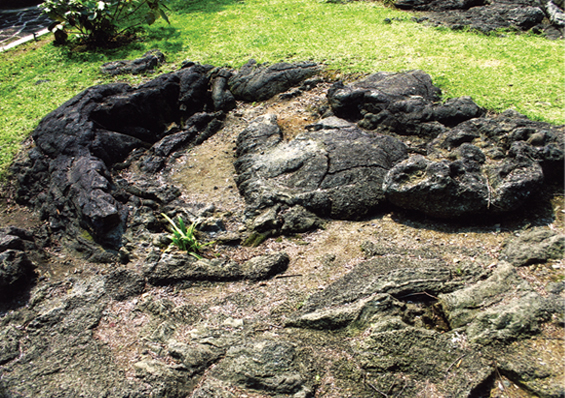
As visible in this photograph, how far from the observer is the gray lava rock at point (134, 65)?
9188mm

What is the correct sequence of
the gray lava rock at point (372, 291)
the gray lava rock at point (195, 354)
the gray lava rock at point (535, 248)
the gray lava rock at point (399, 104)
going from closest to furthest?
the gray lava rock at point (195, 354) → the gray lava rock at point (372, 291) → the gray lava rock at point (535, 248) → the gray lava rock at point (399, 104)

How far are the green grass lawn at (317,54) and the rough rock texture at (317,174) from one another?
7.30 ft

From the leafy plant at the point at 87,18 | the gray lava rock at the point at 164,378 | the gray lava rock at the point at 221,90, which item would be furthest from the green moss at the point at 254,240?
the leafy plant at the point at 87,18

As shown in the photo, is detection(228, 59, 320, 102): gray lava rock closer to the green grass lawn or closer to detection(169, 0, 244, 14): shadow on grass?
the green grass lawn

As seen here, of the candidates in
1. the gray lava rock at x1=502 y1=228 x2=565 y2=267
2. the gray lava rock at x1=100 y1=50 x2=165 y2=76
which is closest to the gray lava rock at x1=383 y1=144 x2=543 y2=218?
the gray lava rock at x1=502 y1=228 x2=565 y2=267

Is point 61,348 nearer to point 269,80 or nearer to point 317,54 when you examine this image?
point 269,80

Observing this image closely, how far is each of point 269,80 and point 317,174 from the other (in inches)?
141

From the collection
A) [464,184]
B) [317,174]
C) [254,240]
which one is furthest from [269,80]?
[464,184]

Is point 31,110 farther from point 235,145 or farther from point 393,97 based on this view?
point 393,97

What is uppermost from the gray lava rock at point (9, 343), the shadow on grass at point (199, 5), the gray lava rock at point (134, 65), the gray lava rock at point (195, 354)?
the shadow on grass at point (199, 5)

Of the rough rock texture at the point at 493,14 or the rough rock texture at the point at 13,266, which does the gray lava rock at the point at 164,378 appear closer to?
the rough rock texture at the point at 13,266

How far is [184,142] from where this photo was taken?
23.5ft

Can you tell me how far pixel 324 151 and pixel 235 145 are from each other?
Result: 207 centimetres

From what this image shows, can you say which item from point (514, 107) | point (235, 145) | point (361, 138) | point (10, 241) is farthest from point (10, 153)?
point (514, 107)
